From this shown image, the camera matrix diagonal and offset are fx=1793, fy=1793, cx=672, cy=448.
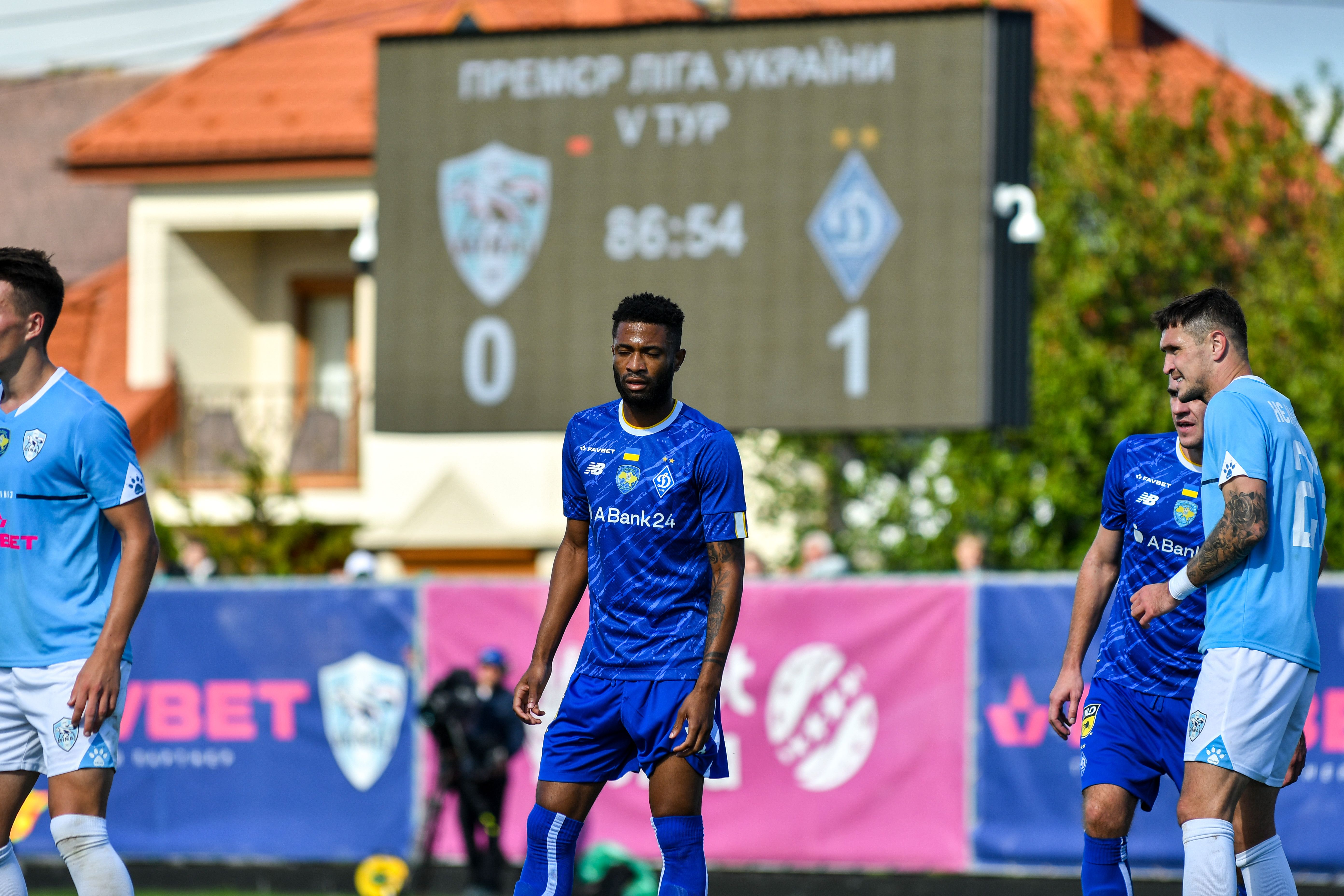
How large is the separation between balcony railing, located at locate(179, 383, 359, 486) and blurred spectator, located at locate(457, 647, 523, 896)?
32.2ft

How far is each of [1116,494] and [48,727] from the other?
3.44 m

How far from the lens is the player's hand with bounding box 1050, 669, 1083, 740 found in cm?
579

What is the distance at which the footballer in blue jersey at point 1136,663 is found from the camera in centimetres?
577

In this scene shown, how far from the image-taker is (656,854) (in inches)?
447

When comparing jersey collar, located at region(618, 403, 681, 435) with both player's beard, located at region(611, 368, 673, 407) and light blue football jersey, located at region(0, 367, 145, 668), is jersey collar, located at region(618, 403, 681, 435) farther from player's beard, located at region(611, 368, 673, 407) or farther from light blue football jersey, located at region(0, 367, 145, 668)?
light blue football jersey, located at region(0, 367, 145, 668)

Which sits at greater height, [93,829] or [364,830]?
[93,829]

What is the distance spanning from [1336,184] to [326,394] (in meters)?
11.7

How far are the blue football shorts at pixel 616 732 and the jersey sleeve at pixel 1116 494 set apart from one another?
153 centimetres

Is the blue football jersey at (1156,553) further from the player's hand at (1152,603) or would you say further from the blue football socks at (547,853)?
the blue football socks at (547,853)

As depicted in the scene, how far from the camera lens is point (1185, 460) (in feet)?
19.1

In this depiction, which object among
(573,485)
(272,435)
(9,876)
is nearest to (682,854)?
(573,485)

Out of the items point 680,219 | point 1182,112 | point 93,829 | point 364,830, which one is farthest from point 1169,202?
point 93,829

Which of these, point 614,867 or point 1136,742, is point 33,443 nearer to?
point 1136,742

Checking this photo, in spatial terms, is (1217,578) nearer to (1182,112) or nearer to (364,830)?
(364,830)
